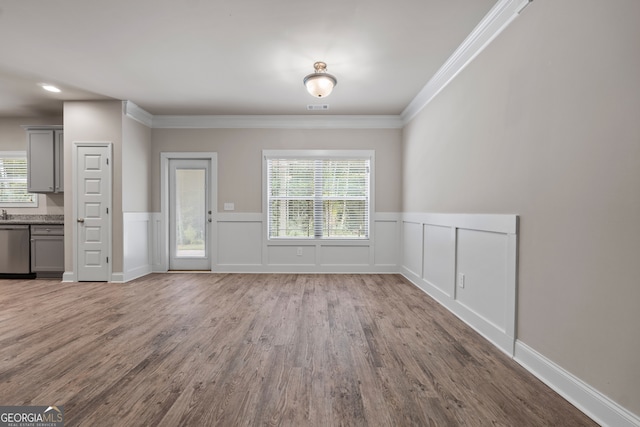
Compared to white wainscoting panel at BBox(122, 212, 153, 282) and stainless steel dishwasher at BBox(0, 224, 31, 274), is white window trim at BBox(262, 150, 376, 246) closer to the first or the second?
white wainscoting panel at BBox(122, 212, 153, 282)

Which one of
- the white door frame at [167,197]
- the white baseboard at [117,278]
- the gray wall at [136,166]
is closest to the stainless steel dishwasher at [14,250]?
the white baseboard at [117,278]

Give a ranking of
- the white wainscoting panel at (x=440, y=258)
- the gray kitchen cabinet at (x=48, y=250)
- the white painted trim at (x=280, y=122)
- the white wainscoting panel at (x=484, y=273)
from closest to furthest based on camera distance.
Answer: the white wainscoting panel at (x=484, y=273) → the white wainscoting panel at (x=440, y=258) → the gray kitchen cabinet at (x=48, y=250) → the white painted trim at (x=280, y=122)

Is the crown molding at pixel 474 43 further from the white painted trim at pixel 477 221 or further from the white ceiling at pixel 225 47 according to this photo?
the white painted trim at pixel 477 221

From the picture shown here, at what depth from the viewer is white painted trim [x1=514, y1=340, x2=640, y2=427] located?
145 centimetres

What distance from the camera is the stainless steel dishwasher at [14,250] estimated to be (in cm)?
479

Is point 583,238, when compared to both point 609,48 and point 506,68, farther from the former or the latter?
point 506,68

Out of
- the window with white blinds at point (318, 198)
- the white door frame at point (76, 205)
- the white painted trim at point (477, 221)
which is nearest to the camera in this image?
the white painted trim at point (477, 221)

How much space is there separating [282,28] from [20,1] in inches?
79.4

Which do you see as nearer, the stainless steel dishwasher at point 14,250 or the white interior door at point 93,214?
the white interior door at point 93,214

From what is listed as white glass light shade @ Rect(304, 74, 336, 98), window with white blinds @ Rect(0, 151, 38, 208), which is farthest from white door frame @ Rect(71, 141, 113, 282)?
white glass light shade @ Rect(304, 74, 336, 98)

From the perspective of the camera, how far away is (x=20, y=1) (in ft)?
7.82

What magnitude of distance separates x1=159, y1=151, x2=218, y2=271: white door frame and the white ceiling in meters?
0.98

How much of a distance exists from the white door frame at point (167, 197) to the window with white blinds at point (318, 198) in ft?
3.04

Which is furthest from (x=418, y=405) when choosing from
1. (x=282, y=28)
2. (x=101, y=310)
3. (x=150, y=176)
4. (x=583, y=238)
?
(x=150, y=176)
